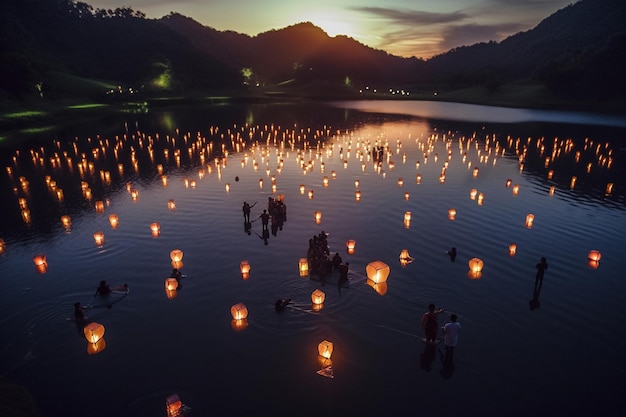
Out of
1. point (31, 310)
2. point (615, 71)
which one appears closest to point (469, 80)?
point (615, 71)

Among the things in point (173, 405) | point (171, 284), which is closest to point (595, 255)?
point (173, 405)

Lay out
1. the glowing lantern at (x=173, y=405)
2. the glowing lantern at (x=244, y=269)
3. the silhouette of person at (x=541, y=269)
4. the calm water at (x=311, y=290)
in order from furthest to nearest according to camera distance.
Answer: the glowing lantern at (x=244, y=269) → the silhouette of person at (x=541, y=269) → the calm water at (x=311, y=290) → the glowing lantern at (x=173, y=405)

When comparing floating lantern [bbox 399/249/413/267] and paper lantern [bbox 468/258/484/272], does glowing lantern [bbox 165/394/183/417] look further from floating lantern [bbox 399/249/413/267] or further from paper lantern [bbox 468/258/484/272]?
paper lantern [bbox 468/258/484/272]

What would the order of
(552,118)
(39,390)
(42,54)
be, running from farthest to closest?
(42,54) < (552,118) < (39,390)

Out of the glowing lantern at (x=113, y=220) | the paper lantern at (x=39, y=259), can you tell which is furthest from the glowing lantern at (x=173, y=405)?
the glowing lantern at (x=113, y=220)

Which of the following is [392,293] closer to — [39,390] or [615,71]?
[39,390]

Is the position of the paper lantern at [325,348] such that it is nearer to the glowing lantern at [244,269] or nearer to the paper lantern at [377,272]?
the paper lantern at [377,272]
